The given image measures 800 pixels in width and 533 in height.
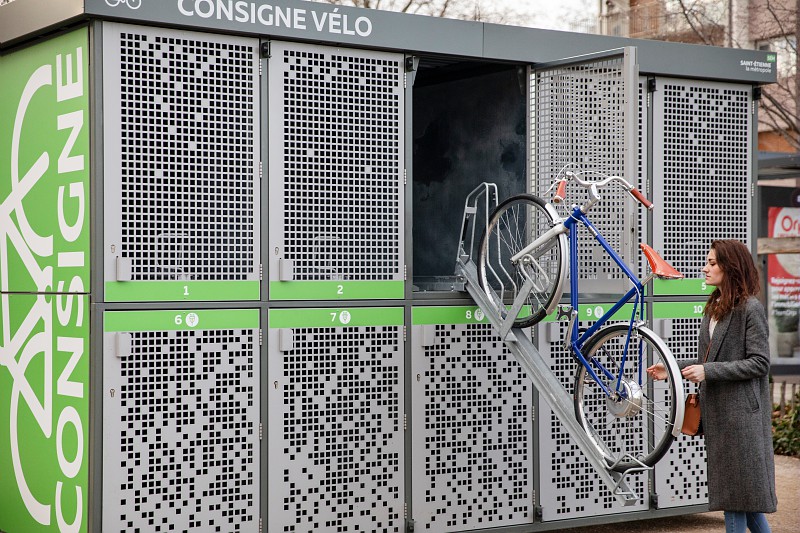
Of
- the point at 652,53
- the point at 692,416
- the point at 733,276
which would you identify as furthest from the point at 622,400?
the point at 652,53

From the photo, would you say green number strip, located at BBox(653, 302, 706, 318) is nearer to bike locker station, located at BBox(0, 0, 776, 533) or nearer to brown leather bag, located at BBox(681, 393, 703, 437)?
bike locker station, located at BBox(0, 0, 776, 533)

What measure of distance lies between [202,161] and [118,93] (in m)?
0.59

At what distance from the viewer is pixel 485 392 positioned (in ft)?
24.1

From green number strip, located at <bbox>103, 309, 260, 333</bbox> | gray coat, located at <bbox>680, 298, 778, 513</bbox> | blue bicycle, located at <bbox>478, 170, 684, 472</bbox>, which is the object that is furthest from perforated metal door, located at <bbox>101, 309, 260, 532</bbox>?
gray coat, located at <bbox>680, 298, 778, 513</bbox>

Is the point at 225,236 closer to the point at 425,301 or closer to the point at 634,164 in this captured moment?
the point at 425,301

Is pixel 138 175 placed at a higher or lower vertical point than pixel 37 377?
higher

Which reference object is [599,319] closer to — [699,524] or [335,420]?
[335,420]

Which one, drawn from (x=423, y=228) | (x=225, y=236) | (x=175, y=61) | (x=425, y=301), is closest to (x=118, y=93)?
(x=175, y=61)

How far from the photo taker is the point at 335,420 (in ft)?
22.4

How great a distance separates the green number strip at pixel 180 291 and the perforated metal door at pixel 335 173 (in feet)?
0.64

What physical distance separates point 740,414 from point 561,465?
213cm

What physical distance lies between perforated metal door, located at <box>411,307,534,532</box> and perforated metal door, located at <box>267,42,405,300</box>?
0.48 meters

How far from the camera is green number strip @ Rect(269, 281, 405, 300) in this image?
6645 mm

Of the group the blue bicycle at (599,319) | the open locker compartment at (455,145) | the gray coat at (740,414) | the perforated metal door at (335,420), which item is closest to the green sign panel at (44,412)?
the perforated metal door at (335,420)
